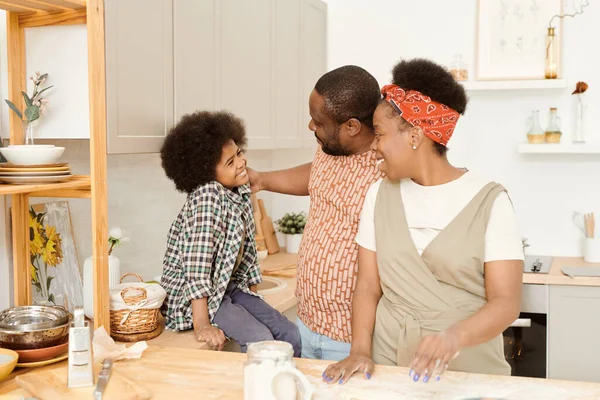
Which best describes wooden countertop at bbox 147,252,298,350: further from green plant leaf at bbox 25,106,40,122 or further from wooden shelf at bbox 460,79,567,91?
wooden shelf at bbox 460,79,567,91

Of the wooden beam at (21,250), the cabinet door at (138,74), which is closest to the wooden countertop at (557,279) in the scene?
the cabinet door at (138,74)

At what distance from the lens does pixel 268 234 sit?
4031 millimetres

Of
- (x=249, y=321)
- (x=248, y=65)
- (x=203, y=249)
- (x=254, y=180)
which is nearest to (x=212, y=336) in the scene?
(x=249, y=321)

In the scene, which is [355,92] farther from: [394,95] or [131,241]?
[131,241]

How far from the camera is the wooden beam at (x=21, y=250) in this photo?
82.7 inches

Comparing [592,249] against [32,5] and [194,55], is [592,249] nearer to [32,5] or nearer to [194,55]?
[194,55]

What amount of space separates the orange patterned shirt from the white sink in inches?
34.2

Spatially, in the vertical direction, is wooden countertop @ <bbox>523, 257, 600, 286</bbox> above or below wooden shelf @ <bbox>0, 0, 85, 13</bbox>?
below

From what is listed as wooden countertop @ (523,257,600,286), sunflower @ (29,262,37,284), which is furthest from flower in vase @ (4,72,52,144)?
wooden countertop @ (523,257,600,286)

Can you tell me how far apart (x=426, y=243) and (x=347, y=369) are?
0.38 metres

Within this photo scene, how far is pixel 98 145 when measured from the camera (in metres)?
1.94

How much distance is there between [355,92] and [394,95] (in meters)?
0.34

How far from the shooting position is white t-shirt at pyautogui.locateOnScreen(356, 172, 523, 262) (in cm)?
172

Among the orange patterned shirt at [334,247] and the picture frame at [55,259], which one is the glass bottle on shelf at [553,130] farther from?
the picture frame at [55,259]
